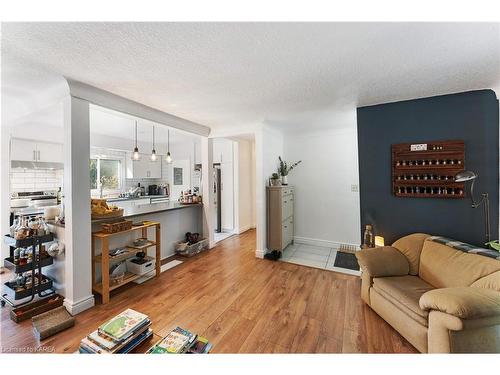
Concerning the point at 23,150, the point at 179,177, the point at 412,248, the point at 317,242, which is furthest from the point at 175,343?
the point at 179,177

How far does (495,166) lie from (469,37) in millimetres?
1619

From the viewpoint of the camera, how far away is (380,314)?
197cm

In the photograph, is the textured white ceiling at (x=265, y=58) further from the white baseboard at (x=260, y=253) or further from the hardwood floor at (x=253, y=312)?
the white baseboard at (x=260, y=253)

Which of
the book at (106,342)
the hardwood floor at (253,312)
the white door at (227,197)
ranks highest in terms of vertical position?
the white door at (227,197)

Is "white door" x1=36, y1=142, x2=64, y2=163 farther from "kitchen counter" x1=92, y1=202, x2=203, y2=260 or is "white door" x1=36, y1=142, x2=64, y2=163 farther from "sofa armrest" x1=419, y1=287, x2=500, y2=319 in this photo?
"sofa armrest" x1=419, y1=287, x2=500, y2=319

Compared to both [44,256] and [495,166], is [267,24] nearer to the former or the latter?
[495,166]

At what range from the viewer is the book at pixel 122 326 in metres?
1.17

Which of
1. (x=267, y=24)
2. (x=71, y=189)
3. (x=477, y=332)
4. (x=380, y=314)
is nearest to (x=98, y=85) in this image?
(x=71, y=189)

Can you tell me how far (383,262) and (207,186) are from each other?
9.89ft

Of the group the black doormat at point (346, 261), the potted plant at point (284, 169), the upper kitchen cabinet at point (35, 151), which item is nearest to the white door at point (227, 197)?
the potted plant at point (284, 169)

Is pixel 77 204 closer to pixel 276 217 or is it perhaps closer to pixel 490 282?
pixel 276 217

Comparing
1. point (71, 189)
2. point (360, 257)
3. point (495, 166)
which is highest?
point (495, 166)

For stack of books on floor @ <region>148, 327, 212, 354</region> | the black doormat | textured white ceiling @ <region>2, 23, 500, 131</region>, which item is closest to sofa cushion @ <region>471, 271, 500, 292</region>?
the black doormat

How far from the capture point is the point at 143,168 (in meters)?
5.69
